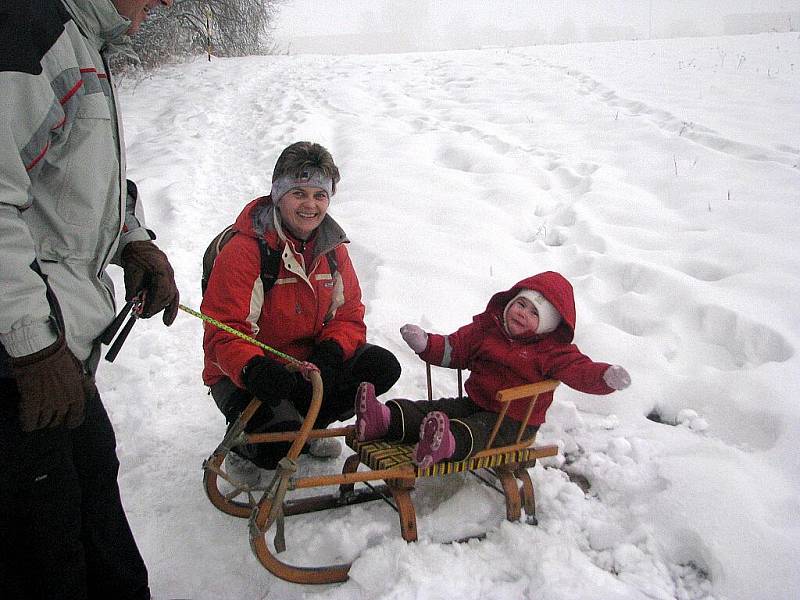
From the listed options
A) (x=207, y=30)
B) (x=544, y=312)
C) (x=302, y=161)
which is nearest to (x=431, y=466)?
(x=544, y=312)

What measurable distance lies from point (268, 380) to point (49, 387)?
1.01m

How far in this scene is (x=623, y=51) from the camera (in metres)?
Answer: 14.5

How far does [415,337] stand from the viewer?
3121 mm

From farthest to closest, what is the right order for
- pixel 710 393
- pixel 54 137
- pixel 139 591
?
pixel 710 393 < pixel 139 591 < pixel 54 137

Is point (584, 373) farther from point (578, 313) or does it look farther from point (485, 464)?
point (578, 313)

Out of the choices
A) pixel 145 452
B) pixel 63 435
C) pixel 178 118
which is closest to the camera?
pixel 63 435

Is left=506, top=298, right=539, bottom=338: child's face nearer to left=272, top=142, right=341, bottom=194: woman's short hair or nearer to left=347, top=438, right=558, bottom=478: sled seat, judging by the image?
left=347, top=438, right=558, bottom=478: sled seat

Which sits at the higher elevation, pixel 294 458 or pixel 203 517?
pixel 294 458

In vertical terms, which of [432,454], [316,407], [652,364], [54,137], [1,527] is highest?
[54,137]

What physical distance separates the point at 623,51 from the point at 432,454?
47.8ft

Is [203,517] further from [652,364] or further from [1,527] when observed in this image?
Answer: [652,364]

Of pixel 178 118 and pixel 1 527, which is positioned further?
pixel 178 118

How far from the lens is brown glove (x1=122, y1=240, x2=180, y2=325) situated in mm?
2135

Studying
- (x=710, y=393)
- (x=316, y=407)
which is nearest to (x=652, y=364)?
(x=710, y=393)
